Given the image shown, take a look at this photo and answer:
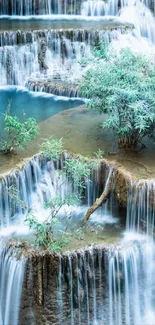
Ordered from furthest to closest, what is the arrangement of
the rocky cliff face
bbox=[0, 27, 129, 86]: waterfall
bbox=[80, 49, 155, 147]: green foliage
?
bbox=[0, 27, 129, 86]: waterfall
bbox=[80, 49, 155, 147]: green foliage
the rocky cliff face

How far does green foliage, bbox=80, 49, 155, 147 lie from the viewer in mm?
11039

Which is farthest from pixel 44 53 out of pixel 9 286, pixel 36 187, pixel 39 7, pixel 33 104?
pixel 9 286

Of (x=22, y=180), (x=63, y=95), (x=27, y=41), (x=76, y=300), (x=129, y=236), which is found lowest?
(x=76, y=300)

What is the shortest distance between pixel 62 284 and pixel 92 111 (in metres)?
5.80

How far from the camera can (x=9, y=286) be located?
31.0 ft

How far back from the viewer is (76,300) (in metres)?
9.38

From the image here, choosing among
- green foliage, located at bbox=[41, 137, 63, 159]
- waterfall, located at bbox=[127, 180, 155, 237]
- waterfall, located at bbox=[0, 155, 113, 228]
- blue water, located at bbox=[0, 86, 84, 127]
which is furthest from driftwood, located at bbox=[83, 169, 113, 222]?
blue water, located at bbox=[0, 86, 84, 127]

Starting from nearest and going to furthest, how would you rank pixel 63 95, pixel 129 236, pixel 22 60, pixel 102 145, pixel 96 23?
pixel 129 236, pixel 102 145, pixel 63 95, pixel 22 60, pixel 96 23

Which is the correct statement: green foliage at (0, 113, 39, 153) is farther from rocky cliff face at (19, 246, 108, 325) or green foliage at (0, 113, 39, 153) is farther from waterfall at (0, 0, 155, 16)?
waterfall at (0, 0, 155, 16)

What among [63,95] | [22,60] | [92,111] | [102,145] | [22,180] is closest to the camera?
[22,180]

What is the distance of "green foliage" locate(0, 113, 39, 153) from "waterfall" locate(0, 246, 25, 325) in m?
2.79

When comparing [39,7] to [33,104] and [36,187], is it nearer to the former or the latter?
[33,104]

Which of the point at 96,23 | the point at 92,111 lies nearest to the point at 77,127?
the point at 92,111

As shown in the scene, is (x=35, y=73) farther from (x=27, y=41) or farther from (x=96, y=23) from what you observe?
(x=96, y=23)
